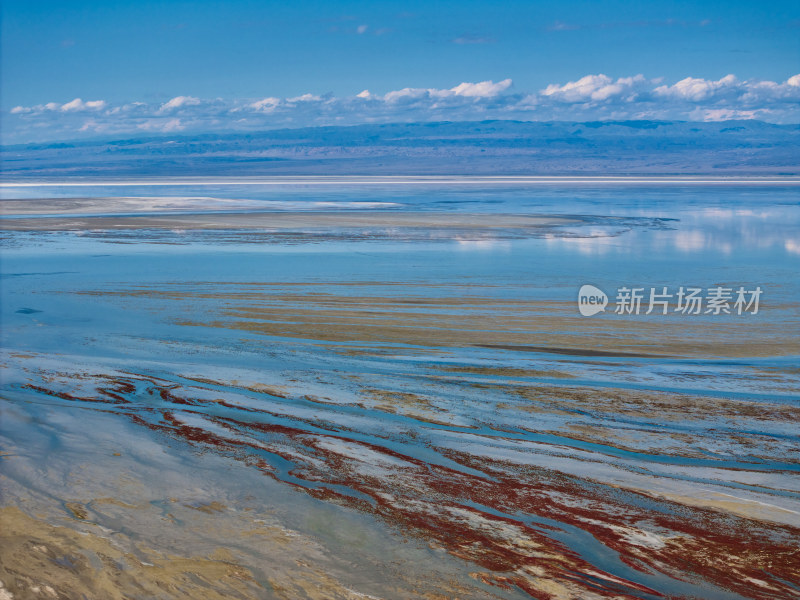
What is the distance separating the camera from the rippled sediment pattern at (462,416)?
4414 millimetres

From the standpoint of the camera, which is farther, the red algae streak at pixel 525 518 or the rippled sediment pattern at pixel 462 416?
the rippled sediment pattern at pixel 462 416

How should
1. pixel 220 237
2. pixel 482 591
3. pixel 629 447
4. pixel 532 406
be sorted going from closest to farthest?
1. pixel 482 591
2. pixel 629 447
3. pixel 532 406
4. pixel 220 237

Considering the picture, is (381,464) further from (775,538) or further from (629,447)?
(775,538)

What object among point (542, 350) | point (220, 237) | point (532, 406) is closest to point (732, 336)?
point (542, 350)

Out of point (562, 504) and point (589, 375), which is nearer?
point (562, 504)

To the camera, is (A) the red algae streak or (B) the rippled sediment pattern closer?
(A) the red algae streak

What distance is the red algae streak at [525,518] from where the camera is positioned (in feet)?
13.8

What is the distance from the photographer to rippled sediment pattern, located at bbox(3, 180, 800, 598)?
4.41 metres

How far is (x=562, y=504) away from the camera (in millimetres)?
5102

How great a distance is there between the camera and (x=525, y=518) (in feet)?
16.0

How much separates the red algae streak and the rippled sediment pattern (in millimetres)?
16

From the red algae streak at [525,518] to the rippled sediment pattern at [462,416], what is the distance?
0.05ft

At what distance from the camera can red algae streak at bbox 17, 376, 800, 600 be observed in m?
4.20

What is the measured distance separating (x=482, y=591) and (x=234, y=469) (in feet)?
7.18
